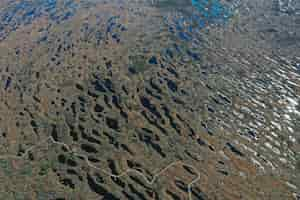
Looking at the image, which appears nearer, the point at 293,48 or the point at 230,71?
the point at 230,71

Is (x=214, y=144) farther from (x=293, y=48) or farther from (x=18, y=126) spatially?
(x=293, y=48)

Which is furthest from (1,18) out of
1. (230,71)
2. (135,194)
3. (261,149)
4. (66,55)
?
(261,149)

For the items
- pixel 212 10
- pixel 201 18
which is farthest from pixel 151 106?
pixel 212 10

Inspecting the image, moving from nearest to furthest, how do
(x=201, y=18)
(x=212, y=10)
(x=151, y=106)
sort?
(x=151, y=106) → (x=201, y=18) → (x=212, y=10)

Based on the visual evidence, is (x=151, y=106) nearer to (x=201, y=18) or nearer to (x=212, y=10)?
(x=201, y=18)

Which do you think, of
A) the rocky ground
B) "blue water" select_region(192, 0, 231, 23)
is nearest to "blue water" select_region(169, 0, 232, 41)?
"blue water" select_region(192, 0, 231, 23)

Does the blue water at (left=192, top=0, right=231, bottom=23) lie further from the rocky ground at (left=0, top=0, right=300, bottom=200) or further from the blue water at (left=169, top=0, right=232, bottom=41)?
the rocky ground at (left=0, top=0, right=300, bottom=200)

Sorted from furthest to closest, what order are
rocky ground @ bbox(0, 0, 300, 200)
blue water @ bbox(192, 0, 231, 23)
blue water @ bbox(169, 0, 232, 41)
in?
1. blue water @ bbox(192, 0, 231, 23)
2. blue water @ bbox(169, 0, 232, 41)
3. rocky ground @ bbox(0, 0, 300, 200)

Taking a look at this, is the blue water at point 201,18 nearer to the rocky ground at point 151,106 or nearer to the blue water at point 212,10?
the blue water at point 212,10

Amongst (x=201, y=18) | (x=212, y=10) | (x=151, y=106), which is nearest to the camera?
(x=151, y=106)
